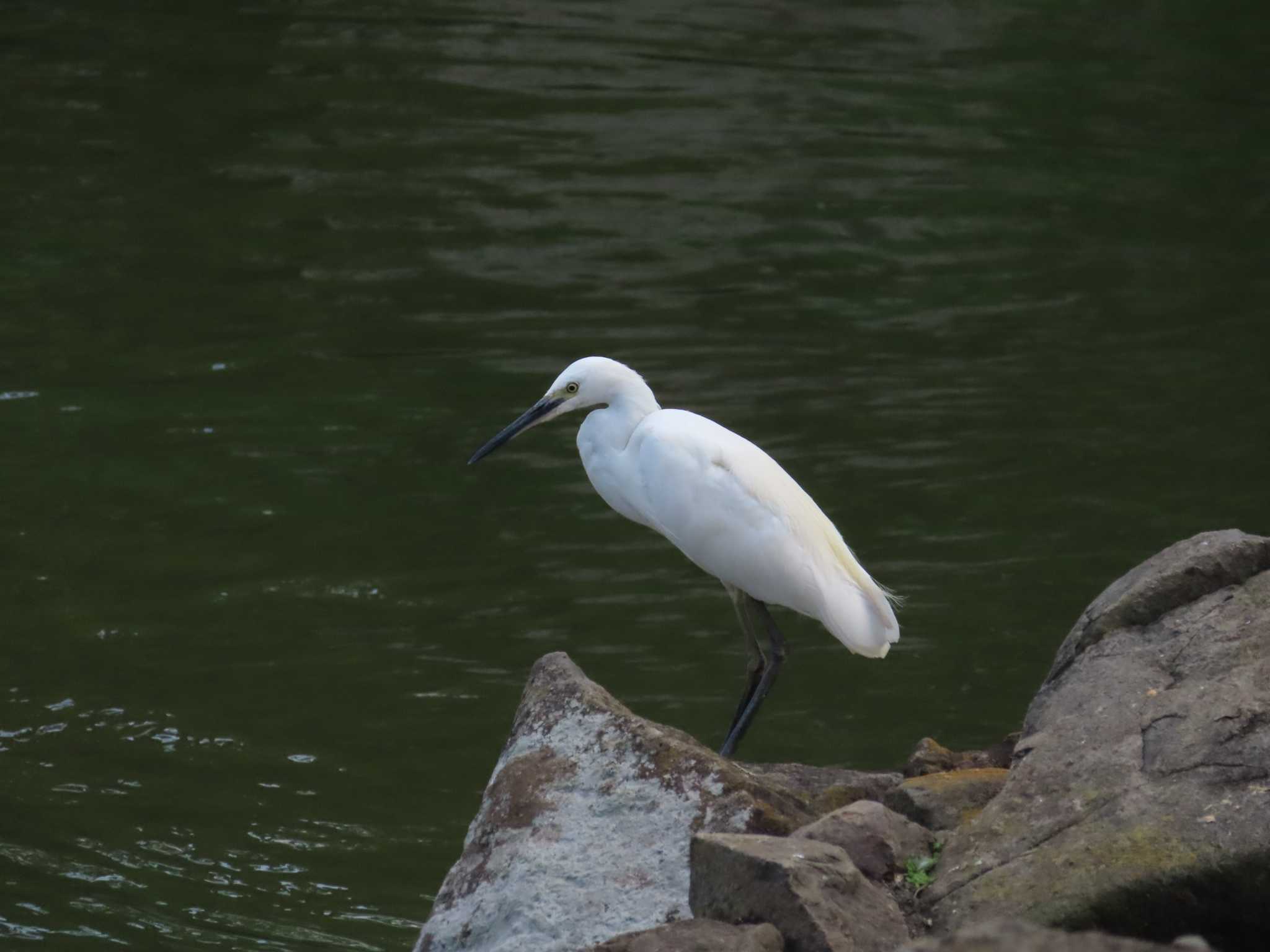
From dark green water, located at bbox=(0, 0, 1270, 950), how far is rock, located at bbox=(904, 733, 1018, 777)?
1.76 meters

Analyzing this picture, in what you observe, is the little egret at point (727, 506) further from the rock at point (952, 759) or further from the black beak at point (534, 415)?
the rock at point (952, 759)

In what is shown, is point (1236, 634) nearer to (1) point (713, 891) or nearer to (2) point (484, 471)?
(1) point (713, 891)

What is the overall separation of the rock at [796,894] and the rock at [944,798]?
613 millimetres

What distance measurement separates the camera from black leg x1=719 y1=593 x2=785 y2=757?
6.41m

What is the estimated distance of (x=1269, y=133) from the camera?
1631 cm

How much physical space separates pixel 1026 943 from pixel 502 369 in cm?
937

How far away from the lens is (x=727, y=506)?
6.27 meters

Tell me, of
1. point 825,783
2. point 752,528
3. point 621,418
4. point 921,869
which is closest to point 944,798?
point 921,869

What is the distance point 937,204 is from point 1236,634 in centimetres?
1000

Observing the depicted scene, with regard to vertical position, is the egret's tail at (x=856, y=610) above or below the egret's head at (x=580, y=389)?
below

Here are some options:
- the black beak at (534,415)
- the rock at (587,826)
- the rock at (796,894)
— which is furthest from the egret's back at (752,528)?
the rock at (796,894)

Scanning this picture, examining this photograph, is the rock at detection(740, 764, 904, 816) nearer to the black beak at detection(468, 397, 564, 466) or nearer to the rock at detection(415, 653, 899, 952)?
the rock at detection(415, 653, 899, 952)

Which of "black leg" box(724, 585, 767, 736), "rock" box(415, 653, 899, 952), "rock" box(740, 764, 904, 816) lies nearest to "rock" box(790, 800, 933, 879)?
"rock" box(415, 653, 899, 952)

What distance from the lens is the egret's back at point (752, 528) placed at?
622 centimetres
